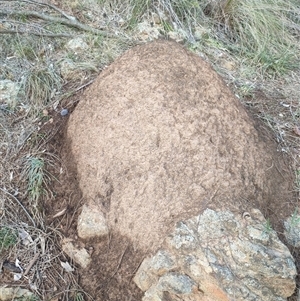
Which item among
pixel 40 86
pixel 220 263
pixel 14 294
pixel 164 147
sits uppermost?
pixel 164 147

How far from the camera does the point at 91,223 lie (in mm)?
2115

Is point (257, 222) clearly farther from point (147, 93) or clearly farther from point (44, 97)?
point (44, 97)

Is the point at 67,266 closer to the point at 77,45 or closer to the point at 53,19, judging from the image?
the point at 77,45

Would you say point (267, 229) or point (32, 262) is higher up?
point (267, 229)

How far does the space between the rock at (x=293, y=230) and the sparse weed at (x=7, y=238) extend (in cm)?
123

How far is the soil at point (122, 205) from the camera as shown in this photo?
6.45 ft

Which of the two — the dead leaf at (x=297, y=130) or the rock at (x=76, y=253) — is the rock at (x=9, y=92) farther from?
the dead leaf at (x=297, y=130)

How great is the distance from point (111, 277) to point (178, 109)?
2.64 ft

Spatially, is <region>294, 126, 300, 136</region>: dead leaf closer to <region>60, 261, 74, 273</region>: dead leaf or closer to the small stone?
the small stone

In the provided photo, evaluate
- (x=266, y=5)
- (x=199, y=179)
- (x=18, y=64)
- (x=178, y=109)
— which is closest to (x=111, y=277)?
(x=199, y=179)

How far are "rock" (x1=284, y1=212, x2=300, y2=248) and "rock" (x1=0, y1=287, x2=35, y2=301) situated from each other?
1.15 m

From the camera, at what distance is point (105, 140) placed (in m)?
2.23

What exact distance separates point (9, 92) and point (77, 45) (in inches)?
24.7

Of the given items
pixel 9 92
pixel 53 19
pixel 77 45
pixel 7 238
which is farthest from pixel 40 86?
pixel 7 238
